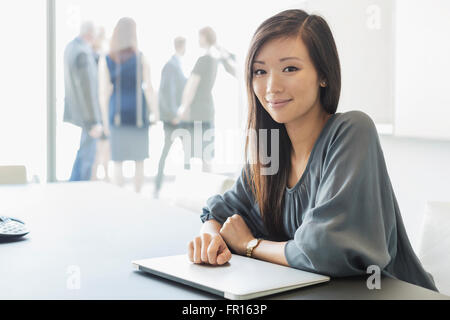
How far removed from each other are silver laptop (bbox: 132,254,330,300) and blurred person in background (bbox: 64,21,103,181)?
326cm

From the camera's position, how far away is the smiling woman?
93 cm

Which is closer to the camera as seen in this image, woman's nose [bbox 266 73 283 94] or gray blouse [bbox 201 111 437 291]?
gray blouse [bbox 201 111 437 291]

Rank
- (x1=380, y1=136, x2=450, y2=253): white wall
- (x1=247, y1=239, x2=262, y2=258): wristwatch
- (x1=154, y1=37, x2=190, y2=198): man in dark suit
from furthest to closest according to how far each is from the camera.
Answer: (x1=154, y1=37, x2=190, y2=198): man in dark suit, (x1=380, y1=136, x2=450, y2=253): white wall, (x1=247, y1=239, x2=262, y2=258): wristwatch

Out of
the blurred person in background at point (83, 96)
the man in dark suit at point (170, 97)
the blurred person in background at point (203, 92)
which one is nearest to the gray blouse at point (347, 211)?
the blurred person in background at point (83, 96)

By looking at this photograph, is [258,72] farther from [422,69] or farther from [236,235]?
[422,69]

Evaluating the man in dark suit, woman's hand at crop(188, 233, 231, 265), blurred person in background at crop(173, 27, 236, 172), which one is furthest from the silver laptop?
blurred person in background at crop(173, 27, 236, 172)

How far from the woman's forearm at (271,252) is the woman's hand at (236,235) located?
38 millimetres

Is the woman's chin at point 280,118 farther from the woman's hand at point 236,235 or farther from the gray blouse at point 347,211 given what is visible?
the woman's hand at point 236,235

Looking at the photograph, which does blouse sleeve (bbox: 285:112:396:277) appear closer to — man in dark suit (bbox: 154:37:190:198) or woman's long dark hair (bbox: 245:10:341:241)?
woman's long dark hair (bbox: 245:10:341:241)

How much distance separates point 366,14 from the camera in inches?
114

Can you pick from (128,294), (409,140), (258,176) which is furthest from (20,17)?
(128,294)

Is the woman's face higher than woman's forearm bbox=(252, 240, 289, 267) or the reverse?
higher

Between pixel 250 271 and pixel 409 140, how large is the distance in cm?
206

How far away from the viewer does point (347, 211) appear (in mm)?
941
